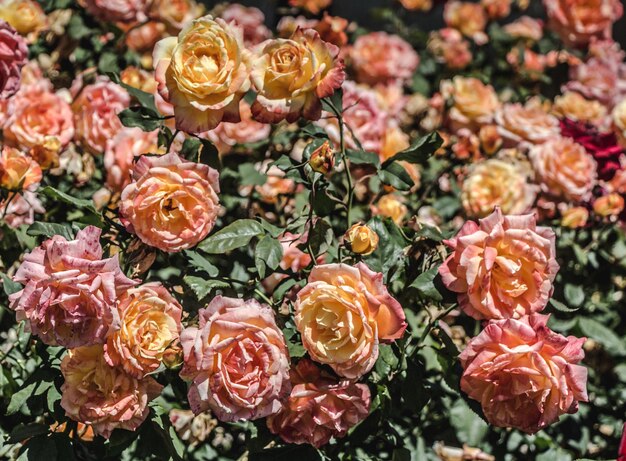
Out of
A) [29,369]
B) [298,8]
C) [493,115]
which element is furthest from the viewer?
[298,8]

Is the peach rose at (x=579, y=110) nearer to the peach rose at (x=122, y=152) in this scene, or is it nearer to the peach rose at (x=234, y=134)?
the peach rose at (x=234, y=134)

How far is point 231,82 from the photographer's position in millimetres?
1249

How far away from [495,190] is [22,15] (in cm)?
108

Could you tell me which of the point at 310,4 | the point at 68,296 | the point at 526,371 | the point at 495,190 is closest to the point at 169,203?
the point at 68,296

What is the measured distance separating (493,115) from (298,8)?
2.48 ft

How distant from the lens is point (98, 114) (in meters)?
1.70

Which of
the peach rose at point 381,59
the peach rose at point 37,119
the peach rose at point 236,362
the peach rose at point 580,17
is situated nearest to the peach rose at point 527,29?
the peach rose at point 580,17

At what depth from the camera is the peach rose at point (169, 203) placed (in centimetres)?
120

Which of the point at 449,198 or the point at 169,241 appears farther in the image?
the point at 449,198

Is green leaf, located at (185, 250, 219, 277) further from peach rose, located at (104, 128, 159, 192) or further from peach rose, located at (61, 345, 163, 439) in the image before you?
peach rose, located at (104, 128, 159, 192)

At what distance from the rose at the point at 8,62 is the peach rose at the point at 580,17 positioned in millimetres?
1643

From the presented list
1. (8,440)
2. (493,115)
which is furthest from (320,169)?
(493,115)

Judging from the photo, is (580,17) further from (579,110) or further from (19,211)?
(19,211)

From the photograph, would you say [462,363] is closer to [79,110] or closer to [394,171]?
[394,171]
